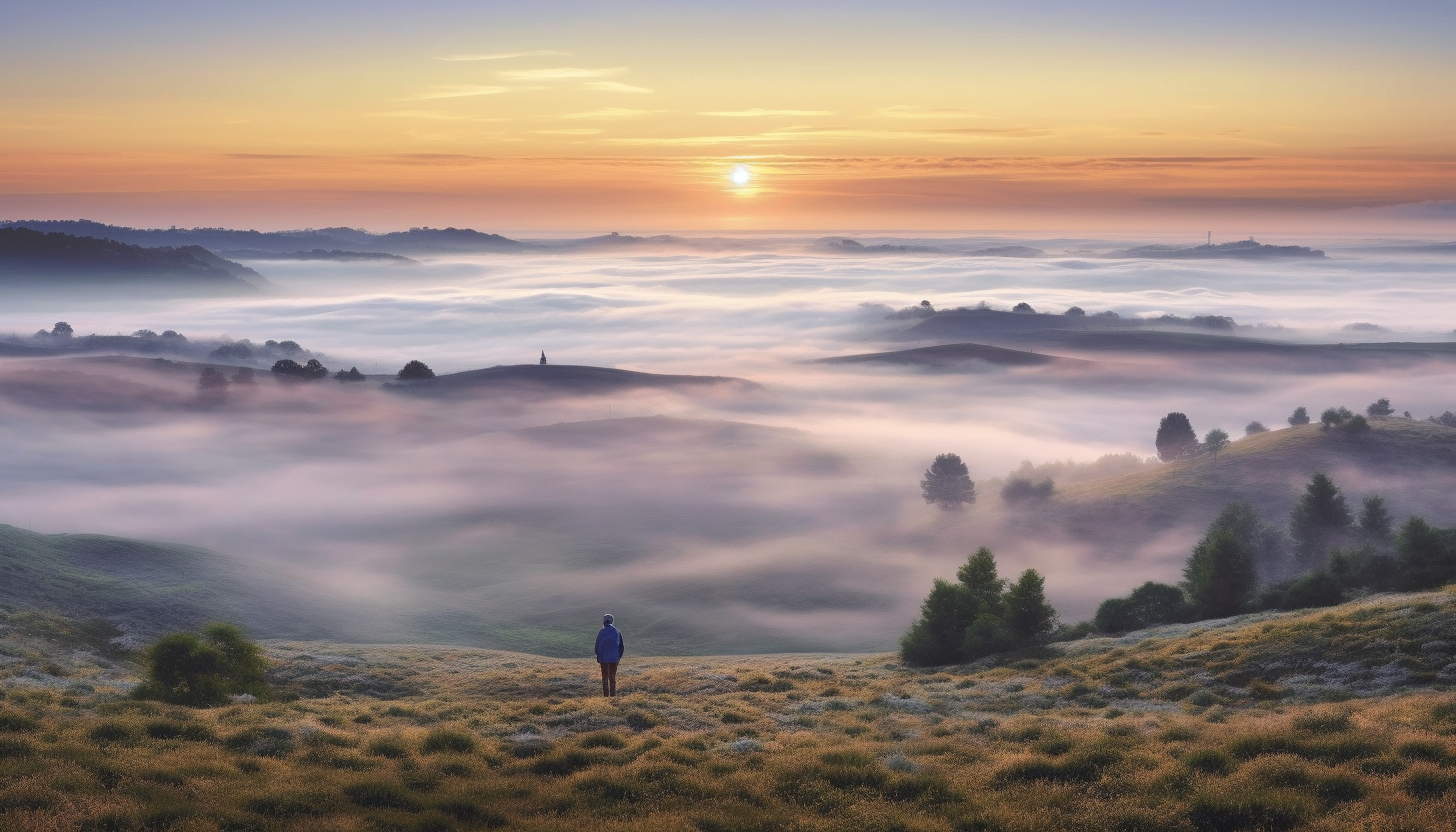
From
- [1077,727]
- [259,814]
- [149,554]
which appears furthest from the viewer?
[149,554]

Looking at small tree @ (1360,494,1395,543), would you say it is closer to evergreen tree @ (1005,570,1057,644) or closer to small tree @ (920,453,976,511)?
evergreen tree @ (1005,570,1057,644)

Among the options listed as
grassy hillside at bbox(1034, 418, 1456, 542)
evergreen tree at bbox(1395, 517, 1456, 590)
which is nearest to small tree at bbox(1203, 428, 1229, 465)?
grassy hillside at bbox(1034, 418, 1456, 542)

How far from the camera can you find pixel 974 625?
5275cm

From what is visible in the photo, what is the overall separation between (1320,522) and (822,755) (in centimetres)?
11421

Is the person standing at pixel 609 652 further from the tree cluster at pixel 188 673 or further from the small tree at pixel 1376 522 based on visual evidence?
the small tree at pixel 1376 522

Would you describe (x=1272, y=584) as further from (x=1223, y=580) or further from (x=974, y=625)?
(x=974, y=625)

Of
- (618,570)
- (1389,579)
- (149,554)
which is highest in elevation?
(1389,579)

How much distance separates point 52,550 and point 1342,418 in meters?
183

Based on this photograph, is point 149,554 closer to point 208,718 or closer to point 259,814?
point 208,718

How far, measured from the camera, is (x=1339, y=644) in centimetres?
2994

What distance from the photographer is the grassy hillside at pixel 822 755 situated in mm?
15344

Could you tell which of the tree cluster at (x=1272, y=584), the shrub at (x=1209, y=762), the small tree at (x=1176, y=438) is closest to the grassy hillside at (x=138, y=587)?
the shrub at (x=1209, y=762)

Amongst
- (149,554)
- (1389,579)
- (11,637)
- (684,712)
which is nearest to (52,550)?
(149,554)

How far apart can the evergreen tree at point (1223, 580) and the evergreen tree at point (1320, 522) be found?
5451 cm
